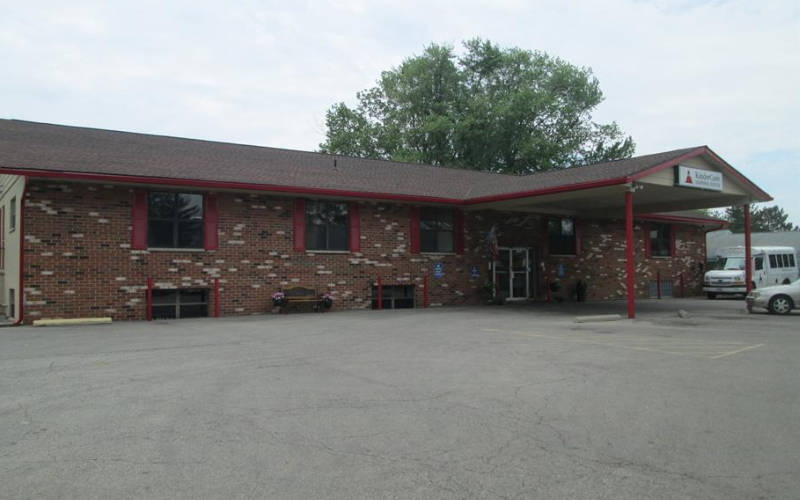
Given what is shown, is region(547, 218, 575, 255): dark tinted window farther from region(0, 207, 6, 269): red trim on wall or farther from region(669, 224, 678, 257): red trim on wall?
region(0, 207, 6, 269): red trim on wall

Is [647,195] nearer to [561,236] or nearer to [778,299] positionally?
[561,236]

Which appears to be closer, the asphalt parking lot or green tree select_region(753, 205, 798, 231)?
the asphalt parking lot

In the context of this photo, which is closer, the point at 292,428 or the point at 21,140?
the point at 292,428

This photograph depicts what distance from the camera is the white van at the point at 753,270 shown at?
84.7 ft

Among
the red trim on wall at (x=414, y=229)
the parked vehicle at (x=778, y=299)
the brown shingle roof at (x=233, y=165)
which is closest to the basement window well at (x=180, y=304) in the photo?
the brown shingle roof at (x=233, y=165)

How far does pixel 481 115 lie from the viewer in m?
43.8

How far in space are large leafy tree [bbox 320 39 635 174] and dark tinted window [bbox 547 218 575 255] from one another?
19.6 m

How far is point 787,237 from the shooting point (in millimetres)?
41125

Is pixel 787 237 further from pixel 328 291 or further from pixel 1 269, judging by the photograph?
pixel 1 269

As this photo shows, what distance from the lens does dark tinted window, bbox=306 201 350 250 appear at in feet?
58.6

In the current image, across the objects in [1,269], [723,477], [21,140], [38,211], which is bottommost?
[723,477]

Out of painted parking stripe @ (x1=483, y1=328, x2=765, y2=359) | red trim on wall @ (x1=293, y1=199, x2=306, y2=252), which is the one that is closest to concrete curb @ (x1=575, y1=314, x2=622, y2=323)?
painted parking stripe @ (x1=483, y1=328, x2=765, y2=359)

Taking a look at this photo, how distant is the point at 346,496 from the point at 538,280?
65.9 feet

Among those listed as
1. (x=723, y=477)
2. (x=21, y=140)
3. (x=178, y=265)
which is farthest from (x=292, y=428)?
(x=21, y=140)
